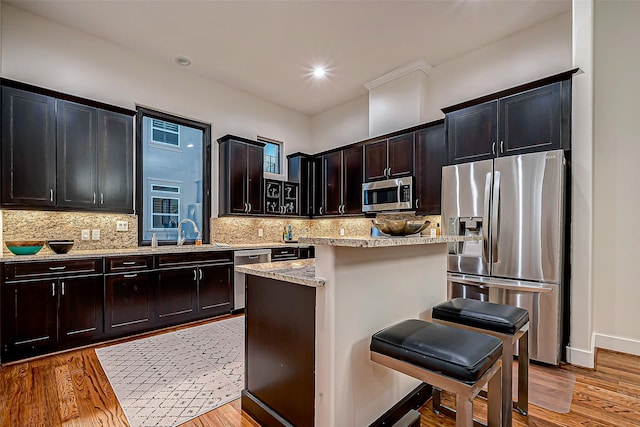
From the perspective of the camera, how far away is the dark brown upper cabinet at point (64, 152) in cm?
293

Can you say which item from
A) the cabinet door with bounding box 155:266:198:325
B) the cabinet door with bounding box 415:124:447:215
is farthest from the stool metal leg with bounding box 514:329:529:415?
the cabinet door with bounding box 155:266:198:325

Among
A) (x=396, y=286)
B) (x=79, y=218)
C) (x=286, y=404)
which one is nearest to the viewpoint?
(x=286, y=404)

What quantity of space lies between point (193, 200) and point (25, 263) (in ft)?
6.88

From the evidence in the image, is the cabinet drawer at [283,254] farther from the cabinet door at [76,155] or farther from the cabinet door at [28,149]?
the cabinet door at [28,149]

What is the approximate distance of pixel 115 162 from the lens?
356cm

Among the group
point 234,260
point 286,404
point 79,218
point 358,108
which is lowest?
point 286,404

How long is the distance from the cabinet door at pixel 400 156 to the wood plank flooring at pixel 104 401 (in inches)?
109

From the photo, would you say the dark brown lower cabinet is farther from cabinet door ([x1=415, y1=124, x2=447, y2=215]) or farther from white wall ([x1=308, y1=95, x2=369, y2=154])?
white wall ([x1=308, y1=95, x2=369, y2=154])

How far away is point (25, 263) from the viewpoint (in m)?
2.73

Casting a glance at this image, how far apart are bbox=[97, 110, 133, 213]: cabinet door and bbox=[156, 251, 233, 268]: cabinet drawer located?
72cm

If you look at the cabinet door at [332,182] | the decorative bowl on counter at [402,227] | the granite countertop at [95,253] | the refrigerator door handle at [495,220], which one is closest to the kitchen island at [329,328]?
the decorative bowl on counter at [402,227]

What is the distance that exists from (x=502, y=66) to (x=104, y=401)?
5.13m

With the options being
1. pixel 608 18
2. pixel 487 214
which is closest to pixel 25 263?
Result: pixel 487 214

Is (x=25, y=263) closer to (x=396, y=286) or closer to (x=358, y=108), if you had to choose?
(x=396, y=286)
